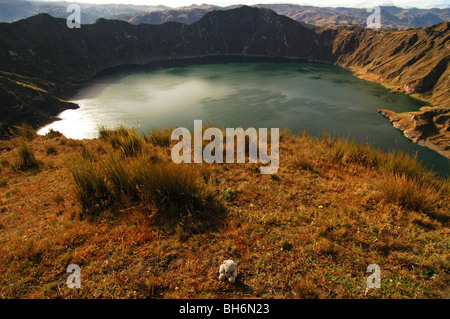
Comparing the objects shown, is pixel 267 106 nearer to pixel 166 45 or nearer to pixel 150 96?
pixel 150 96

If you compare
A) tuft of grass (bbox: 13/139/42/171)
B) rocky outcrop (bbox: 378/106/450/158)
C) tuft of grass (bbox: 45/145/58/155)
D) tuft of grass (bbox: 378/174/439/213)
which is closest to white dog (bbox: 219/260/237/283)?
tuft of grass (bbox: 378/174/439/213)

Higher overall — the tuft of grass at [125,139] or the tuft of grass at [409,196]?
the tuft of grass at [125,139]

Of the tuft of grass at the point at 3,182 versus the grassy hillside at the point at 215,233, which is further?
the tuft of grass at the point at 3,182

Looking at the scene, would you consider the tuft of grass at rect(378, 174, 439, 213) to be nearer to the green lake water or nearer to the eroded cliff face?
the green lake water

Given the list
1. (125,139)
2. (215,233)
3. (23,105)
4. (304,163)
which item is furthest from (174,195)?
(23,105)

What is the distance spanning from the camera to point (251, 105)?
37.4 meters

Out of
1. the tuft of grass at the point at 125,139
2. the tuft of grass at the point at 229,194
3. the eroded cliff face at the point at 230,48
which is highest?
the eroded cliff face at the point at 230,48

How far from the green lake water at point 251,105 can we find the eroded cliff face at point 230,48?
405cm

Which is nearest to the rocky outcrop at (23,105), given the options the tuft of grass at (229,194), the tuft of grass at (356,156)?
the tuft of grass at (229,194)

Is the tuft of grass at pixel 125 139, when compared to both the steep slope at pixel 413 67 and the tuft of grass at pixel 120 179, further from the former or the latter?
the steep slope at pixel 413 67

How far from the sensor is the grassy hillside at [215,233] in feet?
9.55

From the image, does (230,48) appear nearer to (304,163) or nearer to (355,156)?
(355,156)

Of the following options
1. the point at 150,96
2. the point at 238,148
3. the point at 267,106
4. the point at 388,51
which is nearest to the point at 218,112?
the point at 267,106

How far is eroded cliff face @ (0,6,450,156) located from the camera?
4331cm
